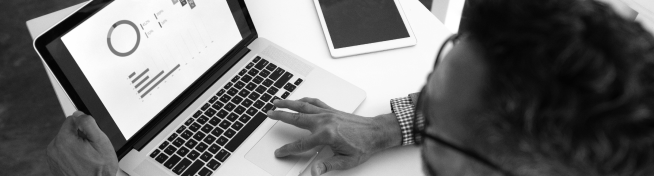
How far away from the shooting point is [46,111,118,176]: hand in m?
0.78

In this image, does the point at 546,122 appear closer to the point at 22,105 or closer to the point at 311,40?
the point at 311,40

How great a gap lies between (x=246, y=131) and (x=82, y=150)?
0.87 ft

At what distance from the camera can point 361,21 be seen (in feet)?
3.67

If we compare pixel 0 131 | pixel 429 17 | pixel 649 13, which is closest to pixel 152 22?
pixel 429 17

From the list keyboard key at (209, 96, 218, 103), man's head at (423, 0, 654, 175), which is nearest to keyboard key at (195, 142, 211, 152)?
keyboard key at (209, 96, 218, 103)

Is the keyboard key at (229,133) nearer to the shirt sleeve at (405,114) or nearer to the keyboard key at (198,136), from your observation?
the keyboard key at (198,136)

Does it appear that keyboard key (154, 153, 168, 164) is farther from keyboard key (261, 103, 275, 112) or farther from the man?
the man

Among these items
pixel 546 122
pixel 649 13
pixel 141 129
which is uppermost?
pixel 546 122

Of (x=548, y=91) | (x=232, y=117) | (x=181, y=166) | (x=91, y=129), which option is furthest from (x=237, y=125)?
(x=548, y=91)

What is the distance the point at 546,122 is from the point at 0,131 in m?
1.93

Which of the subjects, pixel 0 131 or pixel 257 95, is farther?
pixel 0 131

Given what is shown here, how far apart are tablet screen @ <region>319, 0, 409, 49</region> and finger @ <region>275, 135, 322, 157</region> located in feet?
0.92

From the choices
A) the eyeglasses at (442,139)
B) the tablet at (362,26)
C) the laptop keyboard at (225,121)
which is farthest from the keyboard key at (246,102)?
the eyeglasses at (442,139)

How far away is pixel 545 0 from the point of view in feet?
1.41
